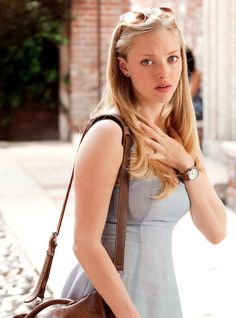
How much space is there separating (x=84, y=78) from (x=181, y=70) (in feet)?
28.9

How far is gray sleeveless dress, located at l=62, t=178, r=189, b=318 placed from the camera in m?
1.38

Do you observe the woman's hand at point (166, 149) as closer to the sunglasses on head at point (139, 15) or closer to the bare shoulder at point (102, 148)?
the bare shoulder at point (102, 148)

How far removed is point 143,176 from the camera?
1.36 metres

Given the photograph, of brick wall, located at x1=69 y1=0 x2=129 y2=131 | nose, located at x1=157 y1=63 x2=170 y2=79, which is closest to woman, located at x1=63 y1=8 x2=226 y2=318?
nose, located at x1=157 y1=63 x2=170 y2=79

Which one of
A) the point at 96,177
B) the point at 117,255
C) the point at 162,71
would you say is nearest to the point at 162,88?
the point at 162,71

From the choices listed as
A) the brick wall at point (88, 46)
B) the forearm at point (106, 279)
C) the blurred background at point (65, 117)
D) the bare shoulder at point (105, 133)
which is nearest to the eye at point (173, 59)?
the bare shoulder at point (105, 133)

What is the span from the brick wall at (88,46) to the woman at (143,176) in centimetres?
861

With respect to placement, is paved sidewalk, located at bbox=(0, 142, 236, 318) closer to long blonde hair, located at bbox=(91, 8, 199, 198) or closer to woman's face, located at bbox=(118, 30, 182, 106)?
long blonde hair, located at bbox=(91, 8, 199, 198)

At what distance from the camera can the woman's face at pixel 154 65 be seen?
1.40 meters

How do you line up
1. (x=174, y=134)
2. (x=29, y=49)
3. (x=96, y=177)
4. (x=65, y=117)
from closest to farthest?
(x=96, y=177) < (x=174, y=134) < (x=29, y=49) < (x=65, y=117)

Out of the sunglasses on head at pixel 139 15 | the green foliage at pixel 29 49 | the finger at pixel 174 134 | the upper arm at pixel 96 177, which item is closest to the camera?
the upper arm at pixel 96 177

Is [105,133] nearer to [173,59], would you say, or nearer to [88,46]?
[173,59]

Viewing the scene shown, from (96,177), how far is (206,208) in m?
0.33

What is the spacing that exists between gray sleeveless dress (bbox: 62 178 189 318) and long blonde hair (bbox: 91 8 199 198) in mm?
37
